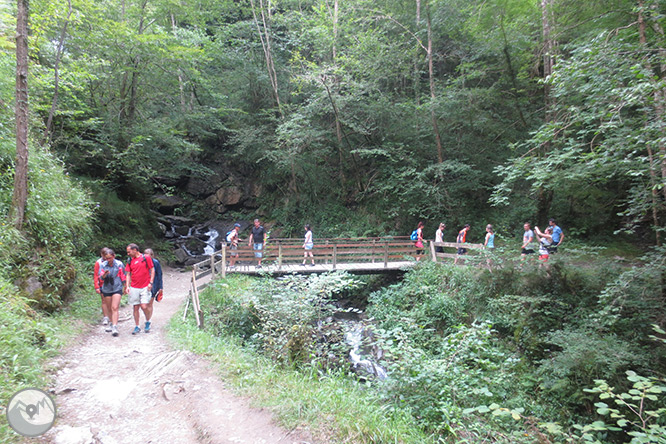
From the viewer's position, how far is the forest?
18.8ft

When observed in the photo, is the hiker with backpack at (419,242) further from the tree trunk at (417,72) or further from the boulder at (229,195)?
the boulder at (229,195)

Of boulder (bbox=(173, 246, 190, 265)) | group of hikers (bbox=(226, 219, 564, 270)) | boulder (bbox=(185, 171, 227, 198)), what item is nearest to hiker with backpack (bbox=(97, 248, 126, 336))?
group of hikers (bbox=(226, 219, 564, 270))

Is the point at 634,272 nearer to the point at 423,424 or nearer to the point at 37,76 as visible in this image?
the point at 423,424

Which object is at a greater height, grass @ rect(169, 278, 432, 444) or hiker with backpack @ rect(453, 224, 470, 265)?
hiker with backpack @ rect(453, 224, 470, 265)

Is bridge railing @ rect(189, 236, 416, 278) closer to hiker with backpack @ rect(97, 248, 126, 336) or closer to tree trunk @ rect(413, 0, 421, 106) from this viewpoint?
hiker with backpack @ rect(97, 248, 126, 336)

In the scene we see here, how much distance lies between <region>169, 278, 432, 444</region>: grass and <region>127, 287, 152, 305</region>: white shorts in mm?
1672

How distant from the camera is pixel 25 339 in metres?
4.78

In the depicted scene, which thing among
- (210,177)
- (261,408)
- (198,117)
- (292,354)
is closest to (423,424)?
(261,408)

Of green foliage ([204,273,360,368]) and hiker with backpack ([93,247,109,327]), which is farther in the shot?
hiker with backpack ([93,247,109,327])

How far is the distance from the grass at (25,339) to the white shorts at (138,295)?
1.07 meters

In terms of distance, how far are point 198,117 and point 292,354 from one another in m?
16.8

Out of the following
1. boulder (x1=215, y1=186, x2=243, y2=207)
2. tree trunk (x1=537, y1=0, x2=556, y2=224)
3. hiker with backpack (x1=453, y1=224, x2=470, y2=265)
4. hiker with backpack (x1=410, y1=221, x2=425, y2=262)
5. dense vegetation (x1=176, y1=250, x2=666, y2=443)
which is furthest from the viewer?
boulder (x1=215, y1=186, x2=243, y2=207)

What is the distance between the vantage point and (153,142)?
55.7 feet

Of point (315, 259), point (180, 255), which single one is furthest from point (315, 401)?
point (180, 255)
